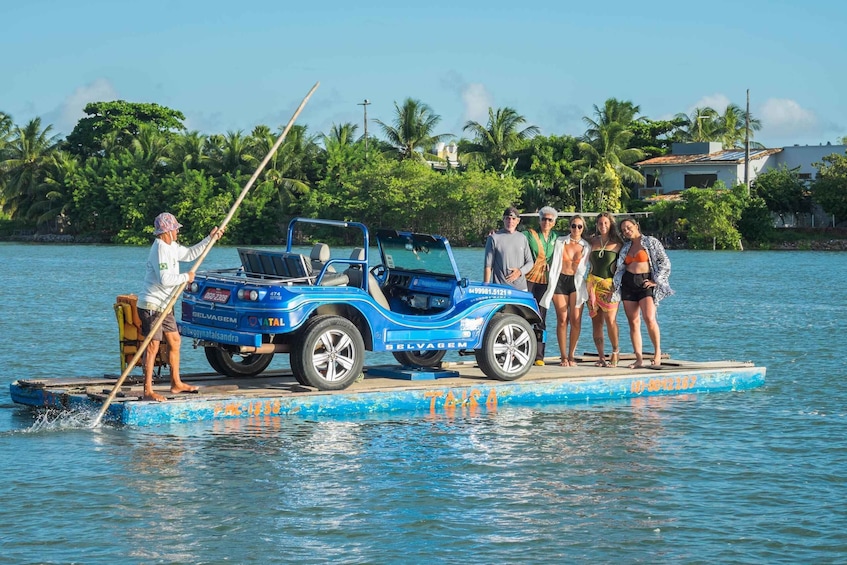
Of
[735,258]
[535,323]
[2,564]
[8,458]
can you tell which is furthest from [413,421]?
[735,258]

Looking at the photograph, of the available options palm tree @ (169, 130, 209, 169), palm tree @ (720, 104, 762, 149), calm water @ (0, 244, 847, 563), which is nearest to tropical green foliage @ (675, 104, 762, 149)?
palm tree @ (720, 104, 762, 149)

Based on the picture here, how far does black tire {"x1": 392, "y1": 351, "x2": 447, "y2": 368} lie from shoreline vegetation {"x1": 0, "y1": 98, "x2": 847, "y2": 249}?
54.8m

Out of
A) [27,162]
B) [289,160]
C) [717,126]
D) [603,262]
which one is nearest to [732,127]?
[717,126]

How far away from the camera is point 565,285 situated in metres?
14.1

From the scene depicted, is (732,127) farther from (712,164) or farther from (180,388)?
(180,388)

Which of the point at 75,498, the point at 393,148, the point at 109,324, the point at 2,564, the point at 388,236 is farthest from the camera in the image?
the point at 393,148

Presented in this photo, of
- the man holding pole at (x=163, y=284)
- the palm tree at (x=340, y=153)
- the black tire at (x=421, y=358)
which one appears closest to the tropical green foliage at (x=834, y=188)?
the palm tree at (x=340, y=153)

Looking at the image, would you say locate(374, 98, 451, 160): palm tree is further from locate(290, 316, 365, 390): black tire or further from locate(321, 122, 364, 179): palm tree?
locate(290, 316, 365, 390): black tire

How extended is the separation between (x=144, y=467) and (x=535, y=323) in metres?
4.88

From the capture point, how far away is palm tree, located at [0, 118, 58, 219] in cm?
9306

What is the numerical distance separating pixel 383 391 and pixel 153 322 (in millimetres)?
2346

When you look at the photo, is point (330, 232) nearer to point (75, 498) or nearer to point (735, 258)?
point (735, 258)

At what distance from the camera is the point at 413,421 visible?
12.4 m

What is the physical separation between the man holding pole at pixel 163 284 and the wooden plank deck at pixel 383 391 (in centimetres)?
34
